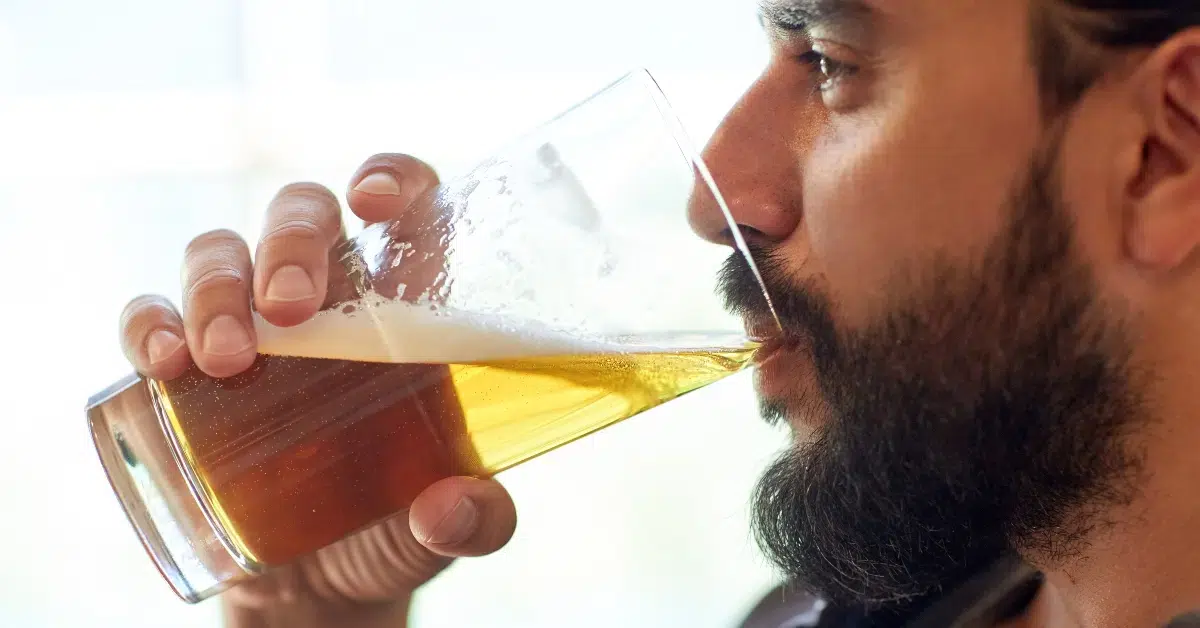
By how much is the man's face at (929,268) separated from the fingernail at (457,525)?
0.86ft

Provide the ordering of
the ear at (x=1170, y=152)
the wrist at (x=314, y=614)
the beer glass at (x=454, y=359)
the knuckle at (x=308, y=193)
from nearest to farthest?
1. the beer glass at (x=454, y=359)
2. the ear at (x=1170, y=152)
3. the knuckle at (x=308, y=193)
4. the wrist at (x=314, y=614)

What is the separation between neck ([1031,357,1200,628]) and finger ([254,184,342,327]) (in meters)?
0.66

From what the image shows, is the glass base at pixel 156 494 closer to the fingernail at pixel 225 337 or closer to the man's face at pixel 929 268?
the fingernail at pixel 225 337

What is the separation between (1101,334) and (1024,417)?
93 mm

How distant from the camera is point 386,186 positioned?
38.0 inches

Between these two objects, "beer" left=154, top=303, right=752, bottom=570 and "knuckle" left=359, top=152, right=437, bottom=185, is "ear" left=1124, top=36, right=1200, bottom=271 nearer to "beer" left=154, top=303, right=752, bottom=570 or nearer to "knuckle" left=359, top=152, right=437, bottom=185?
"beer" left=154, top=303, right=752, bottom=570

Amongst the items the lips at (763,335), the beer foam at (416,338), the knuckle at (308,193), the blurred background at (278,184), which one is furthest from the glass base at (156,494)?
the blurred background at (278,184)

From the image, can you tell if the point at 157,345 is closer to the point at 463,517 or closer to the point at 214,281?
the point at 214,281

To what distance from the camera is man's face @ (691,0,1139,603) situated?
0.81m

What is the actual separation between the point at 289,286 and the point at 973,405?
0.55 metres

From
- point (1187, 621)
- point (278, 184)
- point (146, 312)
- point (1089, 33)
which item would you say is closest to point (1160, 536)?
point (1187, 621)

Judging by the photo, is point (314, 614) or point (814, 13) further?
point (314, 614)

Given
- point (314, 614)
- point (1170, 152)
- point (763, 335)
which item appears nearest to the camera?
point (763, 335)

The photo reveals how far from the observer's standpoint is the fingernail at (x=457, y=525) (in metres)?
0.83
